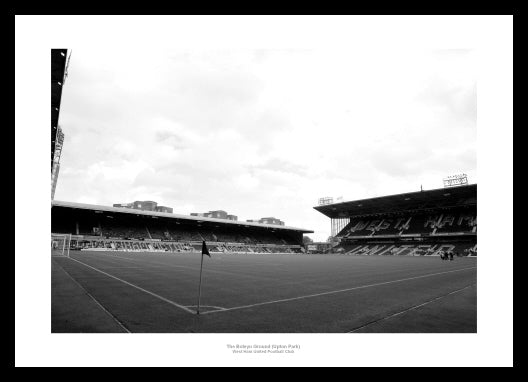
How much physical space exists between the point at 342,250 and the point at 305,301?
70.9 meters

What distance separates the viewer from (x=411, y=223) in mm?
70250

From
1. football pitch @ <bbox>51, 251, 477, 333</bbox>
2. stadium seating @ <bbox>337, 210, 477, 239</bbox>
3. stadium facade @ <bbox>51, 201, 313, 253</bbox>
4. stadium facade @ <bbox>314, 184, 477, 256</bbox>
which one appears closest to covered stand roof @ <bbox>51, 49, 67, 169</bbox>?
football pitch @ <bbox>51, 251, 477, 333</bbox>

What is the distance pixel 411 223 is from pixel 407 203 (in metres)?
5.41

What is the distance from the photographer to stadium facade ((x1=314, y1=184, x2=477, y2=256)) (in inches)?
2304

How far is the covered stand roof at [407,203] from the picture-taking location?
5864cm

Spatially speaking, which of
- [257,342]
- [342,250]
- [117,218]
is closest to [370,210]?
[342,250]

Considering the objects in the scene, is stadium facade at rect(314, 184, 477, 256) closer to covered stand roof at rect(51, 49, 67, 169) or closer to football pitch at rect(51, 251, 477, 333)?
football pitch at rect(51, 251, 477, 333)

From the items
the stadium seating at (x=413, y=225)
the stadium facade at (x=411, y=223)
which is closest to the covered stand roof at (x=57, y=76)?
the stadium facade at (x=411, y=223)

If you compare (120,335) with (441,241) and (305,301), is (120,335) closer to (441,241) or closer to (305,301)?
(305,301)

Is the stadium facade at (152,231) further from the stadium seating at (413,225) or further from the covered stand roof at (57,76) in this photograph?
the covered stand roof at (57,76)

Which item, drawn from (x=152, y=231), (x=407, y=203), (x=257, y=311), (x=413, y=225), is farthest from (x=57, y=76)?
(x=413, y=225)

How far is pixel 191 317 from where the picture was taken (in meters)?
5.98

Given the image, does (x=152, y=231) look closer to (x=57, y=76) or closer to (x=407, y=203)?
(x=407, y=203)
